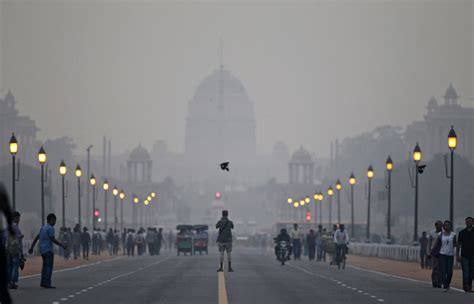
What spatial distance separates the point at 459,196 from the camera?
17300 cm

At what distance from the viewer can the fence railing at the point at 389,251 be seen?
71125 mm

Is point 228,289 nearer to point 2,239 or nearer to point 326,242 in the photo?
point 2,239

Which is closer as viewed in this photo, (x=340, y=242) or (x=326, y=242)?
(x=340, y=242)

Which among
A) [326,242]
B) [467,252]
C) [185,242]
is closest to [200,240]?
[185,242]

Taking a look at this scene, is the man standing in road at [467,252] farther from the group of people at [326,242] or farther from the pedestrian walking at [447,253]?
the group of people at [326,242]

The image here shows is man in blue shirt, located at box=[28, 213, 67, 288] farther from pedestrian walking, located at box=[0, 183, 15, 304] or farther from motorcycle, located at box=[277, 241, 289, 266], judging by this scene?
motorcycle, located at box=[277, 241, 289, 266]

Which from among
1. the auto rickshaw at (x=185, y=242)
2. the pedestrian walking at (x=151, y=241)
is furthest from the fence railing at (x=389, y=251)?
the pedestrian walking at (x=151, y=241)

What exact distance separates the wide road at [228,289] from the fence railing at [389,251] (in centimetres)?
1859

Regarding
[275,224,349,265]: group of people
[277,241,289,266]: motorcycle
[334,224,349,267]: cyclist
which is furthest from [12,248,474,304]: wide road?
[277,241,289,266]: motorcycle

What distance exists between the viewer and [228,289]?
39.2 metres

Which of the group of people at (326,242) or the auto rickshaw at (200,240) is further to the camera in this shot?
the auto rickshaw at (200,240)

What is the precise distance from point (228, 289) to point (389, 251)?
41.6 meters

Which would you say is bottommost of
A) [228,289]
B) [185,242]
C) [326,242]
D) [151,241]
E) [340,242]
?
[185,242]

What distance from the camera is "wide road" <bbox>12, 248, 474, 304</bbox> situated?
113ft
